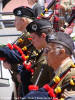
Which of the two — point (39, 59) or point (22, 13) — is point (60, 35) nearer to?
point (39, 59)

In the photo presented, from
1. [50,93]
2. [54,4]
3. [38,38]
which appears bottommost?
[50,93]

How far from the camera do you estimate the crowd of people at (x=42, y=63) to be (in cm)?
242

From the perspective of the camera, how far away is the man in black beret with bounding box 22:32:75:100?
2406 mm

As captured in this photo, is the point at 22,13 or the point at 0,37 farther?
the point at 0,37

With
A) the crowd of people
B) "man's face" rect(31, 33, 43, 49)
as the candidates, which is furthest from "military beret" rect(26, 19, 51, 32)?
"man's face" rect(31, 33, 43, 49)

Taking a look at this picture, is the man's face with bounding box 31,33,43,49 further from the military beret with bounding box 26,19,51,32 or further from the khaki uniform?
the khaki uniform

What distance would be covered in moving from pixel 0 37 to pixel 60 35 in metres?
6.22

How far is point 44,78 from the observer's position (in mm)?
2980

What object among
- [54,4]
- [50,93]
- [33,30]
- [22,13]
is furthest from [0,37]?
[50,93]

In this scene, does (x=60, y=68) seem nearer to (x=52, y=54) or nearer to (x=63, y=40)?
(x=52, y=54)

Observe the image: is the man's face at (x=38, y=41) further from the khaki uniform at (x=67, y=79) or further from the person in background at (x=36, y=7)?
the person in background at (x=36, y=7)

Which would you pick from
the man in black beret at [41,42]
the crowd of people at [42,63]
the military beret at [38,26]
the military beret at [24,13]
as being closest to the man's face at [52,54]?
the crowd of people at [42,63]

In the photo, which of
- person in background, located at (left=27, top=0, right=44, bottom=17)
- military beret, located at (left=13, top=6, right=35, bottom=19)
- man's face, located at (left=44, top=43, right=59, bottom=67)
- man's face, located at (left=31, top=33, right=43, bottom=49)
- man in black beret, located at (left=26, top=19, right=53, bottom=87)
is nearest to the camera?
man's face, located at (left=44, top=43, right=59, bottom=67)

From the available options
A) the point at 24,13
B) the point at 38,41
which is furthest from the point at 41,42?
the point at 24,13
